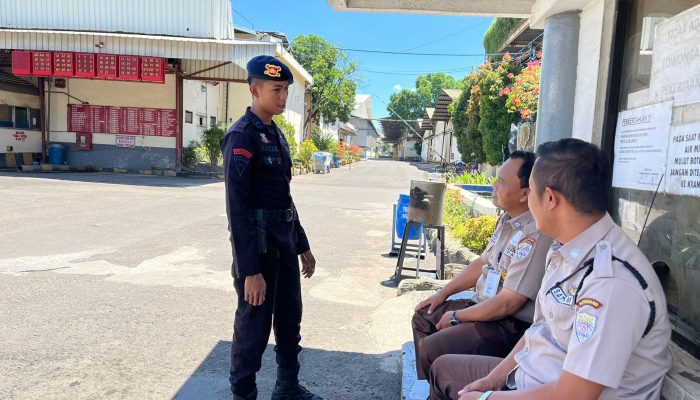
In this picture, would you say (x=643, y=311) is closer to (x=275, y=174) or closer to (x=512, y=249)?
(x=512, y=249)

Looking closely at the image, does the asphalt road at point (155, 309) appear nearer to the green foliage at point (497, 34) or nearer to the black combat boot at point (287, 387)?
the black combat boot at point (287, 387)

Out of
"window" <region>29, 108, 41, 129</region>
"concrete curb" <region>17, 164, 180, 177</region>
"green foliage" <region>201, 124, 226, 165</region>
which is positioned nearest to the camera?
"concrete curb" <region>17, 164, 180, 177</region>

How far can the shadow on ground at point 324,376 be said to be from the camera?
317cm

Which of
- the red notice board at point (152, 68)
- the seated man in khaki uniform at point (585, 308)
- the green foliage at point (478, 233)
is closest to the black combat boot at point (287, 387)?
the seated man in khaki uniform at point (585, 308)

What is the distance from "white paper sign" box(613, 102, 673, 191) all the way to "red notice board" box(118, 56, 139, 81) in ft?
56.4

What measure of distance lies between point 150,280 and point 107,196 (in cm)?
746

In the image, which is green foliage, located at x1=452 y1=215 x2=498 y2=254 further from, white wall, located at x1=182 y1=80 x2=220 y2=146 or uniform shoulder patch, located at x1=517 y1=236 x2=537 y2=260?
white wall, located at x1=182 y1=80 x2=220 y2=146

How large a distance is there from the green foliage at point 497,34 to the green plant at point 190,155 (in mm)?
17350

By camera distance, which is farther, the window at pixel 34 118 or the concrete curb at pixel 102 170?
the window at pixel 34 118

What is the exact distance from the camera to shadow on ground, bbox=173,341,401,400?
317 cm

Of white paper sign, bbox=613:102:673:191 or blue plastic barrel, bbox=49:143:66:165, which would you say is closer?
white paper sign, bbox=613:102:673:191

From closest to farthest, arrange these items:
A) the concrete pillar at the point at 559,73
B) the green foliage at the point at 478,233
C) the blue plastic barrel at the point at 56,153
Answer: the concrete pillar at the point at 559,73, the green foliage at the point at 478,233, the blue plastic barrel at the point at 56,153

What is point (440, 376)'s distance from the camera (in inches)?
85.2

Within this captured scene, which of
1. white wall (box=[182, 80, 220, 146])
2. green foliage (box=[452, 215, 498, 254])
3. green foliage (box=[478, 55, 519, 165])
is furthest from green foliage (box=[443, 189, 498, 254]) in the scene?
white wall (box=[182, 80, 220, 146])
